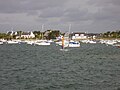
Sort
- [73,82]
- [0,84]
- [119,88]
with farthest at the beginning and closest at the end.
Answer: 1. [73,82]
2. [0,84]
3. [119,88]

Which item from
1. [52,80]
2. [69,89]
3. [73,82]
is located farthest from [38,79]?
[69,89]

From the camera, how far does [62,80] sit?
40.3 meters

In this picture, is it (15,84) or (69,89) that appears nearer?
(69,89)

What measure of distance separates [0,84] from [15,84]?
169 cm

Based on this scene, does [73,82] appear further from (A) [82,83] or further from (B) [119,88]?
(B) [119,88]

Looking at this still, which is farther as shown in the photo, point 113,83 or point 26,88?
point 113,83

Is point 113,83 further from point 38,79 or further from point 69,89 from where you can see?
point 38,79

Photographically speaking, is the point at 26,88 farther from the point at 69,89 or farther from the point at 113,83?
the point at 113,83

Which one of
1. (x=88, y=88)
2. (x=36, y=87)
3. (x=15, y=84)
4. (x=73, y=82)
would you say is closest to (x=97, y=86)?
(x=88, y=88)

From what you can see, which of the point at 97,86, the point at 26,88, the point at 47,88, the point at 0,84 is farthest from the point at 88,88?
the point at 0,84

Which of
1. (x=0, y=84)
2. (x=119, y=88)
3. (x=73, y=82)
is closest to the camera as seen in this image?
(x=119, y=88)

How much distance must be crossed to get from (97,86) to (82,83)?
121 inches

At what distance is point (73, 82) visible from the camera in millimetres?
38781

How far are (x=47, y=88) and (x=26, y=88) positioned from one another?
2.30 meters
